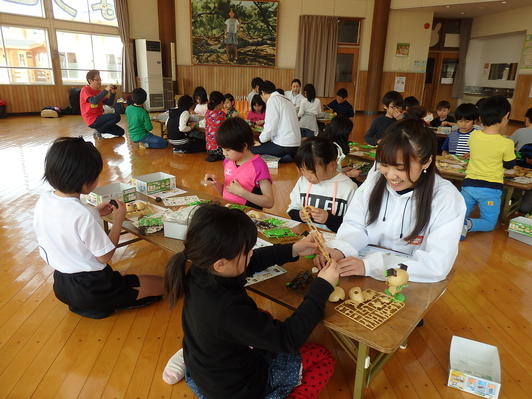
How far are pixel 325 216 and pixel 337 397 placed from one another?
921 millimetres

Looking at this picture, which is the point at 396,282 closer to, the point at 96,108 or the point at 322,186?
the point at 322,186

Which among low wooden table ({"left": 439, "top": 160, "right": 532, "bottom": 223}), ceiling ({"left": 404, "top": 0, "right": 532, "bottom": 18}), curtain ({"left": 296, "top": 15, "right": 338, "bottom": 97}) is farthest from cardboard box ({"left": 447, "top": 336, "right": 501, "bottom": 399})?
curtain ({"left": 296, "top": 15, "right": 338, "bottom": 97})

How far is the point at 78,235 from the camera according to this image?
1940mm

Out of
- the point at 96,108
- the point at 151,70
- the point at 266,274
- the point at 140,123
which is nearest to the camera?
the point at 266,274

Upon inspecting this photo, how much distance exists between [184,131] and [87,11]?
7058 millimetres

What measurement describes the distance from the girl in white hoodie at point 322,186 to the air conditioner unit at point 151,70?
1004cm

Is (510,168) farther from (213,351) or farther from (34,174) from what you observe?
(34,174)

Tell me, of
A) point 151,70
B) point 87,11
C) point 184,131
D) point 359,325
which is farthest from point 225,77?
point 359,325

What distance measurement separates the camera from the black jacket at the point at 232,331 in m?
1.17

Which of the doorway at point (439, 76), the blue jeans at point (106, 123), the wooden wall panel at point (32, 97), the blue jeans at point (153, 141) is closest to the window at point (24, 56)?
the wooden wall panel at point (32, 97)

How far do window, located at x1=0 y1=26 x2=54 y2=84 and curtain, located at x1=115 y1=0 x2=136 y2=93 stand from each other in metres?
1.98

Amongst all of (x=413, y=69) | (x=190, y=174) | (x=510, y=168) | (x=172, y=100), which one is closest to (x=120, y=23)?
(x=172, y=100)

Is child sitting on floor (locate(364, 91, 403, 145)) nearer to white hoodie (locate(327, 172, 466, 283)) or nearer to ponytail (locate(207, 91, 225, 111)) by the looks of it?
ponytail (locate(207, 91, 225, 111))

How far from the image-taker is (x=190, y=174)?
18.1ft
